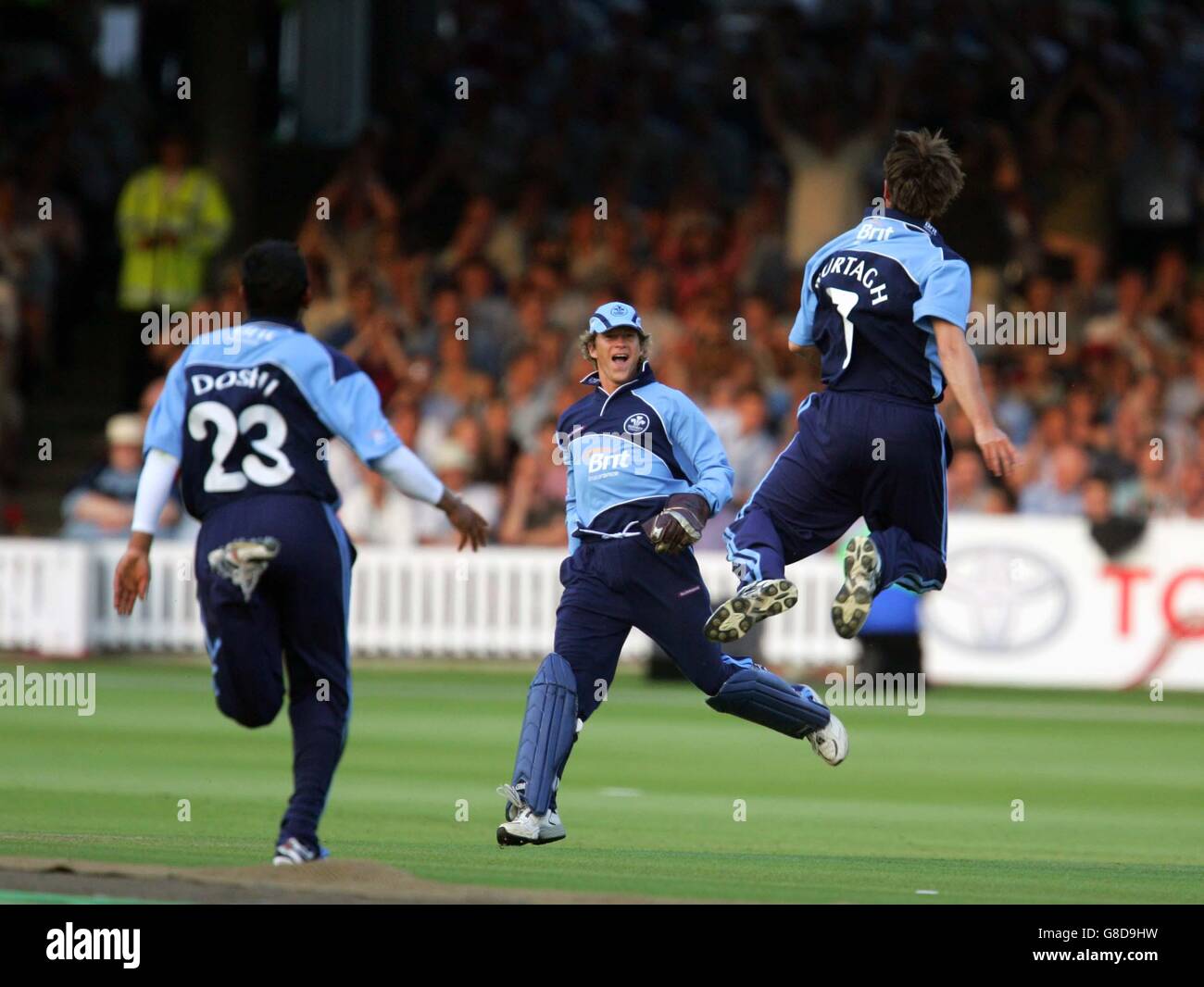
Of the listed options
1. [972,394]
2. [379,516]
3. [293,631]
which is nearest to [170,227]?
[379,516]

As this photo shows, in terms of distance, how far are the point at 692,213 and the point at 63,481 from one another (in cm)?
721

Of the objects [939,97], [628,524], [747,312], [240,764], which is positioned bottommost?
[240,764]

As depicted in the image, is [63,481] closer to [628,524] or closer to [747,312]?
[747,312]

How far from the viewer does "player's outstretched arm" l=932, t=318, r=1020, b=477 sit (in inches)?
385

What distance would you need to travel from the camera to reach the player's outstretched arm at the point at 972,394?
9.78 metres

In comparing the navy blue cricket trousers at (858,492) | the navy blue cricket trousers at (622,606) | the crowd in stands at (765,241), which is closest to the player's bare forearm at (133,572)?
the navy blue cricket trousers at (622,606)

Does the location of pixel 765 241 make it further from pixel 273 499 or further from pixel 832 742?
pixel 273 499

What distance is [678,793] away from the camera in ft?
45.3

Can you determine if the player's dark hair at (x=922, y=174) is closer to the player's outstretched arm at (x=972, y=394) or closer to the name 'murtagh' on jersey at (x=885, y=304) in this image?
the name 'murtagh' on jersey at (x=885, y=304)

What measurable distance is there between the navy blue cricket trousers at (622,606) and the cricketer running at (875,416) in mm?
324

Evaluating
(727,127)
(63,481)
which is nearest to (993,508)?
(727,127)

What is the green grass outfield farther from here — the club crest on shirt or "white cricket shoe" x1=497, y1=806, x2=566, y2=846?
the club crest on shirt

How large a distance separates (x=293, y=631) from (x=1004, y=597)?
10.8 metres

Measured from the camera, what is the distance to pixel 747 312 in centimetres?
2131
